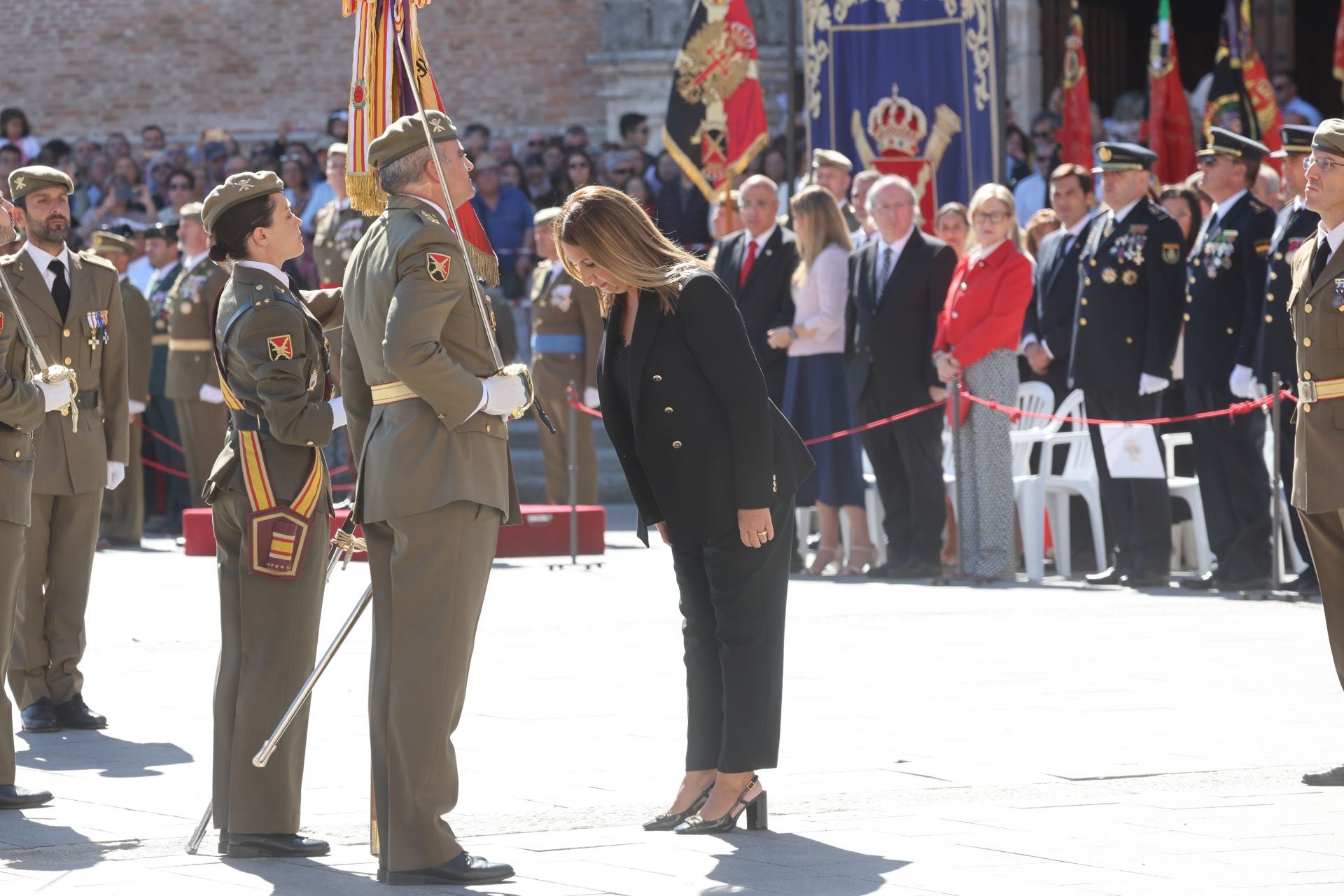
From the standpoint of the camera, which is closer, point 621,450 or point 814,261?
point 621,450

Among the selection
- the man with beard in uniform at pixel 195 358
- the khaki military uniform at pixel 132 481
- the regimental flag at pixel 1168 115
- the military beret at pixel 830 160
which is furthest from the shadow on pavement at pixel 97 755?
the regimental flag at pixel 1168 115

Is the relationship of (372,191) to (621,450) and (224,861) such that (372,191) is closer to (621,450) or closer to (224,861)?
(621,450)

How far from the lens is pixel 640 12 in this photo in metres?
22.4

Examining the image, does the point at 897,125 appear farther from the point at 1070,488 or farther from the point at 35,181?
the point at 35,181

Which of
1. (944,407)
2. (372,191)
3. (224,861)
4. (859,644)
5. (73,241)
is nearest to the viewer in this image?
→ (224,861)

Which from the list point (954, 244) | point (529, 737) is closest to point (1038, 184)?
point (954, 244)

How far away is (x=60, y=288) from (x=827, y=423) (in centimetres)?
490

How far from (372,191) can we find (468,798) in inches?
66.7

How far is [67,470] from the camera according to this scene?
7.68m

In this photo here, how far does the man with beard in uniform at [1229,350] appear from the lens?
1040cm

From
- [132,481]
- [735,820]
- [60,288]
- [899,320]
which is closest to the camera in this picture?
[735,820]

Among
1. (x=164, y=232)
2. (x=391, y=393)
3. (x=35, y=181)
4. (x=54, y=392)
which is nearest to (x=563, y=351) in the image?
(x=164, y=232)

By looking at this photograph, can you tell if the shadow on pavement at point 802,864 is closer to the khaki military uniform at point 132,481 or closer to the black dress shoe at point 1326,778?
the black dress shoe at point 1326,778

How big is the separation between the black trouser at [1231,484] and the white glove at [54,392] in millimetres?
6084
